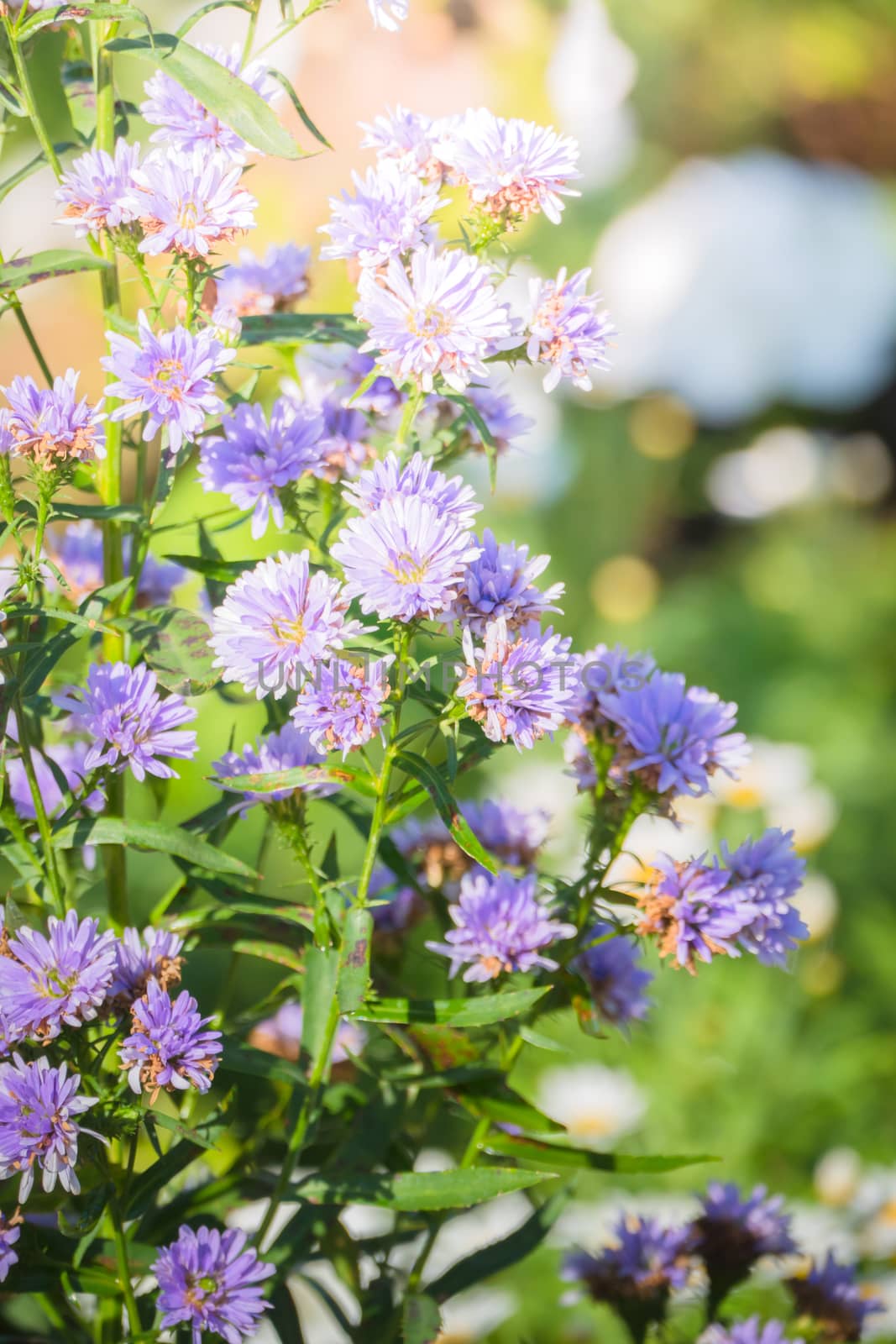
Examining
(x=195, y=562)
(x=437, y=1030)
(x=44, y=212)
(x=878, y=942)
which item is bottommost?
(x=437, y=1030)

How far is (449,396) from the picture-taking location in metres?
0.51

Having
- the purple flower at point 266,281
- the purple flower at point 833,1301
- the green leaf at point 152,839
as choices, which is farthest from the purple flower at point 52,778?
the purple flower at point 833,1301

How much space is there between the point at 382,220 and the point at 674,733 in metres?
0.24

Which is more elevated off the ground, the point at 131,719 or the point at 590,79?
the point at 590,79

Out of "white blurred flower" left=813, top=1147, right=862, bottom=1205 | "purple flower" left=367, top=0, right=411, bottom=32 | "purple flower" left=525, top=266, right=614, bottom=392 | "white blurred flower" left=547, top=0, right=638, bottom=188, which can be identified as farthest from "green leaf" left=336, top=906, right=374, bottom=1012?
"white blurred flower" left=547, top=0, right=638, bottom=188

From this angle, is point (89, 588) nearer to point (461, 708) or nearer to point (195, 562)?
point (195, 562)

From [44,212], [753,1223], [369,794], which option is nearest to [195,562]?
[369,794]

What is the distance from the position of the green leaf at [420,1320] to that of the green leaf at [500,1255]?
0.05m

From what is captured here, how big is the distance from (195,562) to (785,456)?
255 cm

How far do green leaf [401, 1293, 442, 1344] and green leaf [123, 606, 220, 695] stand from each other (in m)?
0.29

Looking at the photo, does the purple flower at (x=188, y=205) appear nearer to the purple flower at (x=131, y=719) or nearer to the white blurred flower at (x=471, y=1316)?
the purple flower at (x=131, y=719)

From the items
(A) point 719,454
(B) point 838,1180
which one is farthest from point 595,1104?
(A) point 719,454

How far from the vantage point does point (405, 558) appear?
0.45 m

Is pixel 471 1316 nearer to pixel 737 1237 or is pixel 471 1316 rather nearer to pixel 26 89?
pixel 737 1237
